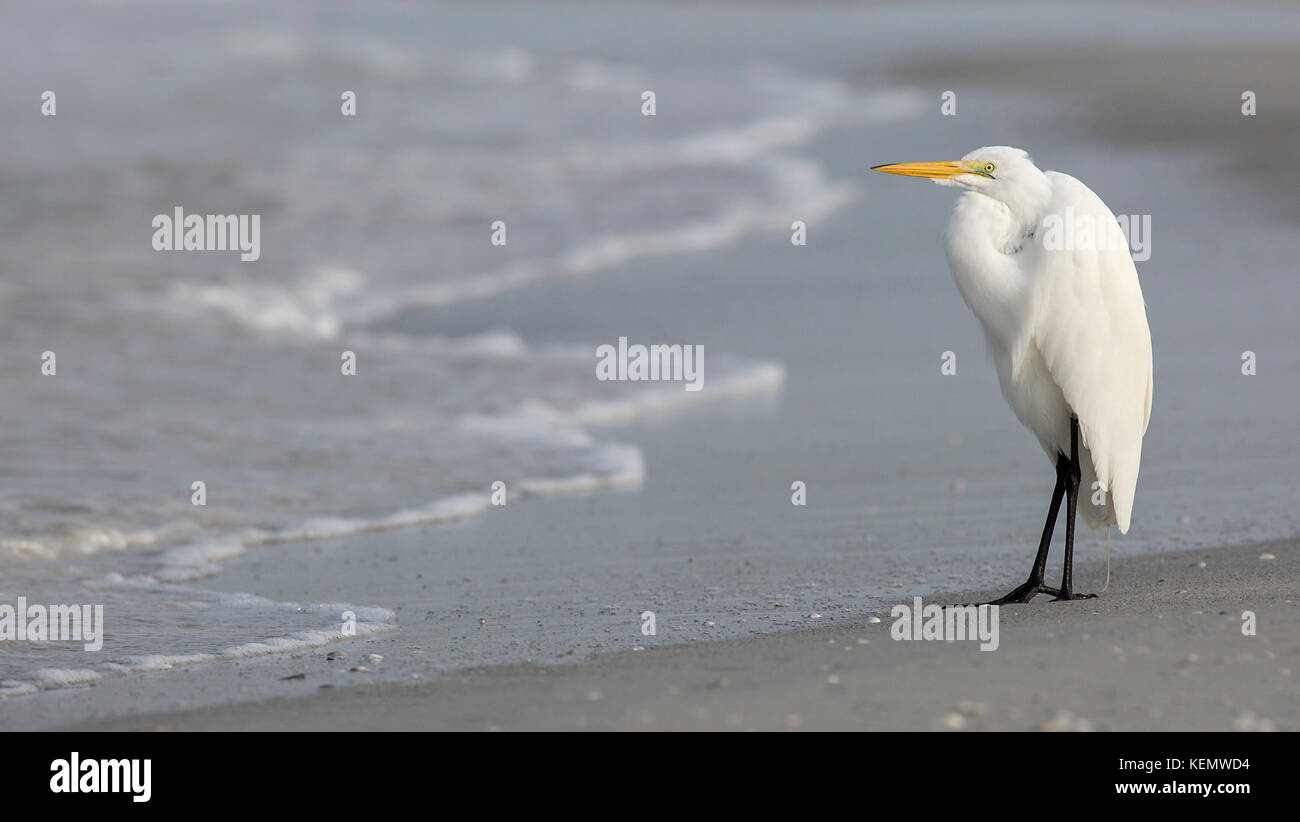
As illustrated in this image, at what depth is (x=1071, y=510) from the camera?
17.4 feet

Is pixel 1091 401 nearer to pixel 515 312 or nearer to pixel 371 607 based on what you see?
pixel 371 607

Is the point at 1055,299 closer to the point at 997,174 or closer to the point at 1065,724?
the point at 997,174

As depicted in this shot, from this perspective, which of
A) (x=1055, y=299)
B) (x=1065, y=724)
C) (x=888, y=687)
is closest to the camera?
(x=1065, y=724)

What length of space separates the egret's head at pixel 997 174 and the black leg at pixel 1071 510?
0.76 metres

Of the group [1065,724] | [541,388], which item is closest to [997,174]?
[1065,724]

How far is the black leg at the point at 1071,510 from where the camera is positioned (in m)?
5.11

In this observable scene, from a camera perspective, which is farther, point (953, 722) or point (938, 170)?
point (938, 170)

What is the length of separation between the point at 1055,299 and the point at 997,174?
0.42 meters

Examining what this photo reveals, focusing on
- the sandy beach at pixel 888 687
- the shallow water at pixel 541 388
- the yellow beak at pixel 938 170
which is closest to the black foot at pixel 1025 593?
the sandy beach at pixel 888 687

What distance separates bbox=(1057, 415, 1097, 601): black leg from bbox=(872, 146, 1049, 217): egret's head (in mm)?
763

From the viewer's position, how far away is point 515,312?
10836 mm
